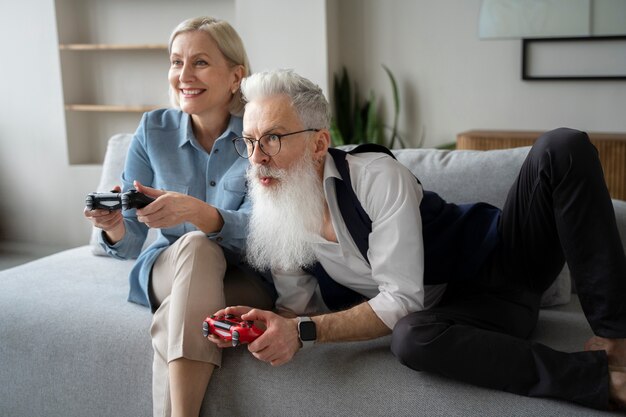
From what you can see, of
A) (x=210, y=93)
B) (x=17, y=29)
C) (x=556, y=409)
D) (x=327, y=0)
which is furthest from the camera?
(x=17, y=29)

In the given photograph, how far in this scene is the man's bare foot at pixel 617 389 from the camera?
5.14 ft

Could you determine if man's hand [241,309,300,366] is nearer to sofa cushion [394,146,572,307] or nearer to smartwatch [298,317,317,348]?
smartwatch [298,317,317,348]

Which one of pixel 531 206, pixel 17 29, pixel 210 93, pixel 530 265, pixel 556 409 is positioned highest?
pixel 17 29

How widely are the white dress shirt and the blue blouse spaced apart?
1.04ft

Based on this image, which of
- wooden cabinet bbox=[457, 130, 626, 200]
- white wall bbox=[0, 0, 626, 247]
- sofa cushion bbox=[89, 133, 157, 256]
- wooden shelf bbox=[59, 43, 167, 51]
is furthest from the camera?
wooden shelf bbox=[59, 43, 167, 51]

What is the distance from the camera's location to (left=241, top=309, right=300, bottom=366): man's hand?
1.71 m

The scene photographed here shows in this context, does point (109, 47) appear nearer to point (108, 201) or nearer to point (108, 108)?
point (108, 108)

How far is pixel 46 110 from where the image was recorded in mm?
4789

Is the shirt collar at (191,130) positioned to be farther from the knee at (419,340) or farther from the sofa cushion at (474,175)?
the knee at (419,340)

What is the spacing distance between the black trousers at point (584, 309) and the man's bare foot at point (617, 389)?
1cm

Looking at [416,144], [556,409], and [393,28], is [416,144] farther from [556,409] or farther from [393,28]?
[556,409]

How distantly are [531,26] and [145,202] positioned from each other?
9.15 ft

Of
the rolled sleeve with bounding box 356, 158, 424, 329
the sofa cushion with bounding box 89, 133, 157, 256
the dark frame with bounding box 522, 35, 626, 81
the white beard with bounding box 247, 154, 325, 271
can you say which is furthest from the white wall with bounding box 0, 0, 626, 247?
the rolled sleeve with bounding box 356, 158, 424, 329

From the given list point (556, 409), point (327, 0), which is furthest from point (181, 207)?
point (327, 0)
